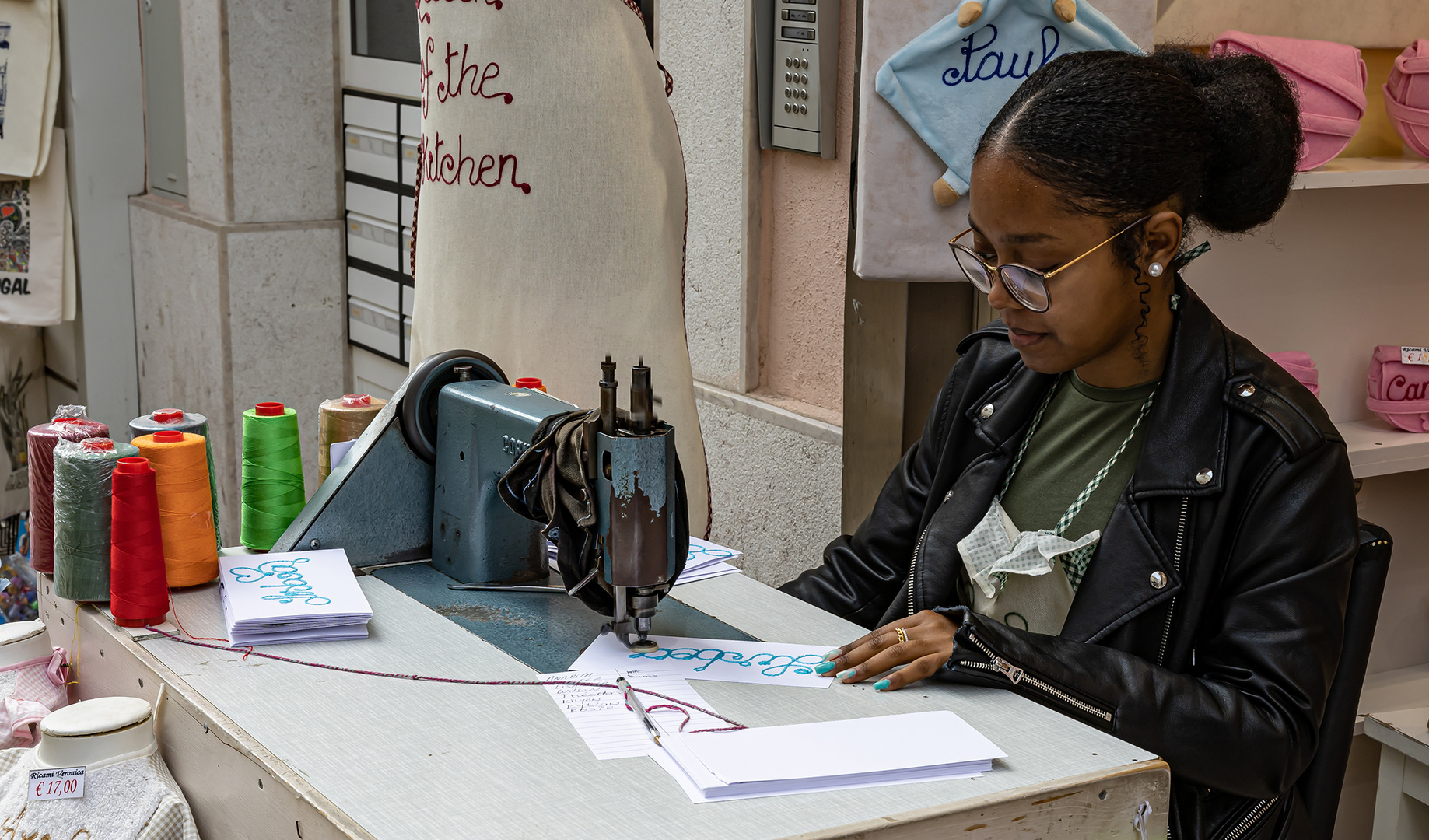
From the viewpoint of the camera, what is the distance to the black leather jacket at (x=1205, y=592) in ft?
4.67

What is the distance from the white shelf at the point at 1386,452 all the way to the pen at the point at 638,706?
1.47 m

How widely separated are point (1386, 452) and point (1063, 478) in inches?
35.1

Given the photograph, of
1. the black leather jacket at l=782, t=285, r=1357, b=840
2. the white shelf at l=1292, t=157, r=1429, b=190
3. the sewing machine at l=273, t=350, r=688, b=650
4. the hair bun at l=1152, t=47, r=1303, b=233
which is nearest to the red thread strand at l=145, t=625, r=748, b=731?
the sewing machine at l=273, t=350, r=688, b=650

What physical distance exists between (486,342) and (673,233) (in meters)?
0.34

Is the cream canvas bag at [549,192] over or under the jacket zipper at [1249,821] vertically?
over

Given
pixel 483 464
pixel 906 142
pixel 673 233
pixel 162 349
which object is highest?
pixel 906 142

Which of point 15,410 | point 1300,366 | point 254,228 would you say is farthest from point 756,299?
point 15,410

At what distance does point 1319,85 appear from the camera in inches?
85.2

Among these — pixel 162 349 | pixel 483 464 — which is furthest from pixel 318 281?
pixel 483 464

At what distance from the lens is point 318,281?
14.2 feet

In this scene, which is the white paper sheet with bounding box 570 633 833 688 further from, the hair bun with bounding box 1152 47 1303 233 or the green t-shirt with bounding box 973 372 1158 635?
the hair bun with bounding box 1152 47 1303 233

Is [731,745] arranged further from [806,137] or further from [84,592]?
[806,137]

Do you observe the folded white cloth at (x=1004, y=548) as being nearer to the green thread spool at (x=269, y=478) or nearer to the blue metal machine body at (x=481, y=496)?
the blue metal machine body at (x=481, y=496)

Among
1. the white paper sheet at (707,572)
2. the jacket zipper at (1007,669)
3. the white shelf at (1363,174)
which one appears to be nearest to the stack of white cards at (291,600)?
the white paper sheet at (707,572)
